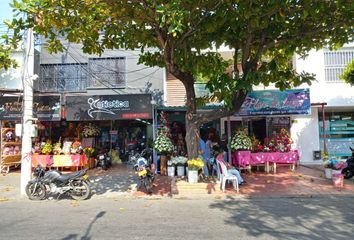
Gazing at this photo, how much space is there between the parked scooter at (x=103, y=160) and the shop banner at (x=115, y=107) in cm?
229

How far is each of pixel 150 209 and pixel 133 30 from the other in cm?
496

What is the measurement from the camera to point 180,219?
7742 mm

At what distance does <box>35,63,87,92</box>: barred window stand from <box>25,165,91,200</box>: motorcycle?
734cm

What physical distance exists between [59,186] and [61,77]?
316 inches

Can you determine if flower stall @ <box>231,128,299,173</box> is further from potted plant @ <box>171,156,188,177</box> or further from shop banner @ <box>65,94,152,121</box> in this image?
shop banner @ <box>65,94,152,121</box>

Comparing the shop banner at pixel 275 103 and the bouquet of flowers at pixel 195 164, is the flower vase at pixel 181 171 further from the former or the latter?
the shop banner at pixel 275 103

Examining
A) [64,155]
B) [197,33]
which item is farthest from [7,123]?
[197,33]

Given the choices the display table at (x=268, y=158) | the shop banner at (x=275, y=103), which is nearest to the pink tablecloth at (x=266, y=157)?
the display table at (x=268, y=158)

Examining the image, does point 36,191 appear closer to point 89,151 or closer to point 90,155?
point 89,151

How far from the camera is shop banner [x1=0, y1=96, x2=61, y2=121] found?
50.5 feet

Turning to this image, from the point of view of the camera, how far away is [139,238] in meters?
6.28

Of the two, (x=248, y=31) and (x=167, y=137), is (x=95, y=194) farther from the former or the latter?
(x=248, y=31)

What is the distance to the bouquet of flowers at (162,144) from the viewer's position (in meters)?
13.9

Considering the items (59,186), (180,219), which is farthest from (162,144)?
(180,219)
